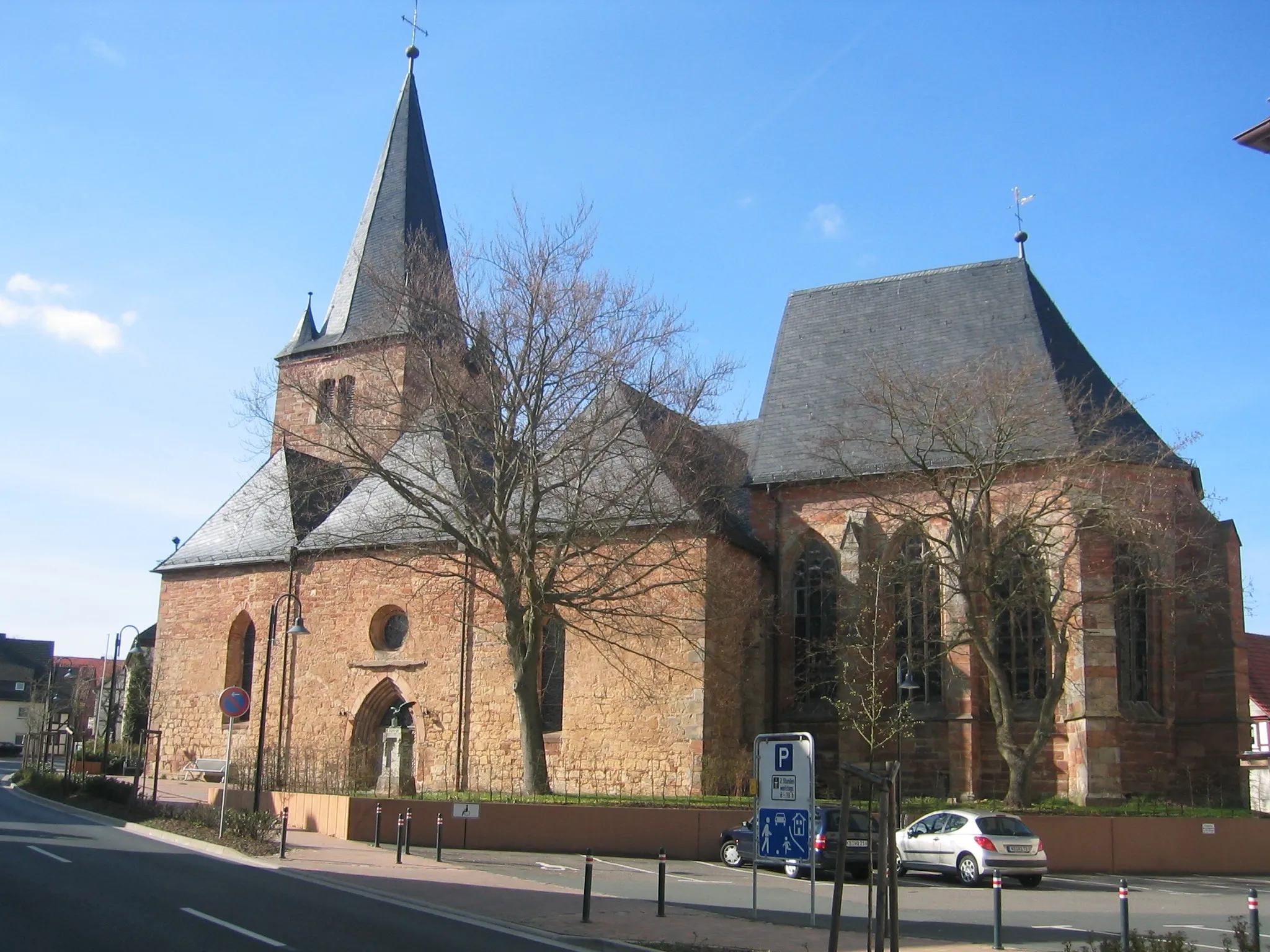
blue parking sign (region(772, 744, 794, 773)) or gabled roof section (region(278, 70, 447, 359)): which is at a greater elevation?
gabled roof section (region(278, 70, 447, 359))

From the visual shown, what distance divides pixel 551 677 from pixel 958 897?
43.3 feet

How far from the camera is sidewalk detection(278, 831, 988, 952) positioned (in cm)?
1098

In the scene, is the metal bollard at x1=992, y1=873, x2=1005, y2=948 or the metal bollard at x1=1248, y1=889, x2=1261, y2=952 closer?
the metal bollard at x1=1248, y1=889, x2=1261, y2=952

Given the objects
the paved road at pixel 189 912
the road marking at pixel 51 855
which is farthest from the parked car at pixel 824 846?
the road marking at pixel 51 855

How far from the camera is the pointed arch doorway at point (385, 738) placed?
91.4ft

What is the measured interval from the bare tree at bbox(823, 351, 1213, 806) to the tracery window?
7.10m

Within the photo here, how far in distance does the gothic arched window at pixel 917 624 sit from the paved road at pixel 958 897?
260 inches

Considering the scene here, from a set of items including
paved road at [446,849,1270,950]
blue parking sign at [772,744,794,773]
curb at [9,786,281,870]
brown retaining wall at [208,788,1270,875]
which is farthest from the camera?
brown retaining wall at [208,788,1270,875]

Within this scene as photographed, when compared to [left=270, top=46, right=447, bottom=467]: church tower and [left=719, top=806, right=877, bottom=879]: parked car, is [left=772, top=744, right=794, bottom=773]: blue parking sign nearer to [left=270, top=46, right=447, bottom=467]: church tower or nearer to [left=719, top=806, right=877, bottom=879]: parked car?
[left=719, top=806, right=877, bottom=879]: parked car

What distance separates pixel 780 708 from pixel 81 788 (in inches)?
631

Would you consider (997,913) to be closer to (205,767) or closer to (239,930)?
(239,930)

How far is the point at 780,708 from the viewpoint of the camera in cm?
2775

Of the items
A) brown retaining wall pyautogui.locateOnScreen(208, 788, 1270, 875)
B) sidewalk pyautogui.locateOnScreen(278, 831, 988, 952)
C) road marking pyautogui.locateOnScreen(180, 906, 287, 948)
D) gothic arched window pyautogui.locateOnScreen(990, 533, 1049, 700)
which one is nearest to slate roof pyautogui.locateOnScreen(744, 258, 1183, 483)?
gothic arched window pyautogui.locateOnScreen(990, 533, 1049, 700)

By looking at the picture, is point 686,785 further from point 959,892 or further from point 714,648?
point 959,892
